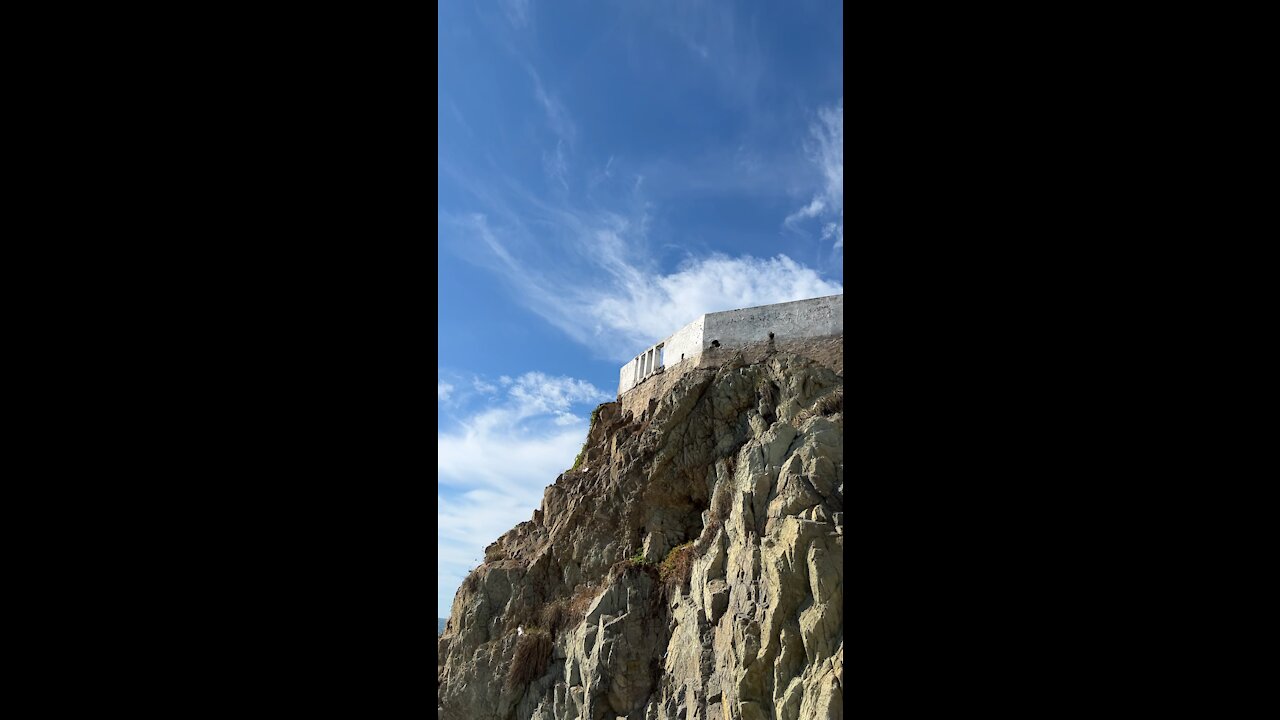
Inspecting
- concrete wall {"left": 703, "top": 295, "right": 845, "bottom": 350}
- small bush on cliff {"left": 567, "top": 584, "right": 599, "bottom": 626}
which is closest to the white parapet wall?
concrete wall {"left": 703, "top": 295, "right": 845, "bottom": 350}

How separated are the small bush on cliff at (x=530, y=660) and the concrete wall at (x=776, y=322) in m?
9.68

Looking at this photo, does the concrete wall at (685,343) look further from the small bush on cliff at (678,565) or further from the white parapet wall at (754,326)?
the small bush on cliff at (678,565)

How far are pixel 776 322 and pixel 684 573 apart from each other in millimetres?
8201

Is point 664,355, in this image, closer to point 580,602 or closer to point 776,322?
point 776,322

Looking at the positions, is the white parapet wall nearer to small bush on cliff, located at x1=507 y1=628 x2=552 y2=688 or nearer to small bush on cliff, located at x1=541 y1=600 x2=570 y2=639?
small bush on cliff, located at x1=541 y1=600 x2=570 y2=639

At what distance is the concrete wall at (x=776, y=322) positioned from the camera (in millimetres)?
21656

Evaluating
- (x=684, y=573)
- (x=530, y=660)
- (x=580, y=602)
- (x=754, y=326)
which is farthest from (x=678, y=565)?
(x=754, y=326)

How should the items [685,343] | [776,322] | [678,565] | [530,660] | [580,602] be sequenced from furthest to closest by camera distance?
1. [685,343]
2. [776,322]
3. [580,602]
4. [530,660]
5. [678,565]

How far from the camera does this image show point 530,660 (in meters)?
19.7

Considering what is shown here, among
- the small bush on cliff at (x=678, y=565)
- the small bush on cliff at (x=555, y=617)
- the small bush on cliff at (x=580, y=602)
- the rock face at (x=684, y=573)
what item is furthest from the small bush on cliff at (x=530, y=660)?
the small bush on cliff at (x=678, y=565)
